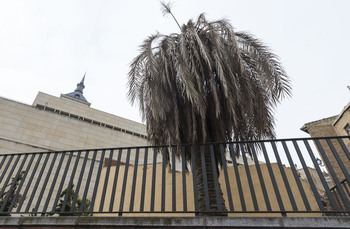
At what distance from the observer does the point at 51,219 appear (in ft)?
10.6

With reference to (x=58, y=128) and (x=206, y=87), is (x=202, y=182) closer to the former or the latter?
(x=206, y=87)

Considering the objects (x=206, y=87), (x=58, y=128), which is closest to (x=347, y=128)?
(x=206, y=87)

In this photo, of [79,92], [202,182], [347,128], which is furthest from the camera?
[79,92]

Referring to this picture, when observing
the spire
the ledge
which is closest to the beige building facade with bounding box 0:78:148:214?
the ledge

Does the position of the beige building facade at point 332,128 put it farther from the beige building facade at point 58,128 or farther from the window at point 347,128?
the beige building facade at point 58,128

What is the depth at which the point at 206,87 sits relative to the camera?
5.15 meters

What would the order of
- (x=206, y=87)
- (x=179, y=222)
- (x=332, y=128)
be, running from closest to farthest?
(x=179, y=222), (x=206, y=87), (x=332, y=128)

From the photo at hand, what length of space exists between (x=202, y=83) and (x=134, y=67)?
6.67 feet

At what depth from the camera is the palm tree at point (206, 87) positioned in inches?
186

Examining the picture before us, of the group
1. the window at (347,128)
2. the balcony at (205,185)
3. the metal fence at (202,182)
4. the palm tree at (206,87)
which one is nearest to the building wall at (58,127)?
the metal fence at (202,182)

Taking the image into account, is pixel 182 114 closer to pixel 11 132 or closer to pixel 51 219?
pixel 51 219

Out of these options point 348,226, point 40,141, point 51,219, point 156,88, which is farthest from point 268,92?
point 40,141

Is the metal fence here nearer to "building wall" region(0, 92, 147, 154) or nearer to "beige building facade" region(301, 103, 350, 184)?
"beige building facade" region(301, 103, 350, 184)

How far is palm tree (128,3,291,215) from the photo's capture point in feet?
15.5
